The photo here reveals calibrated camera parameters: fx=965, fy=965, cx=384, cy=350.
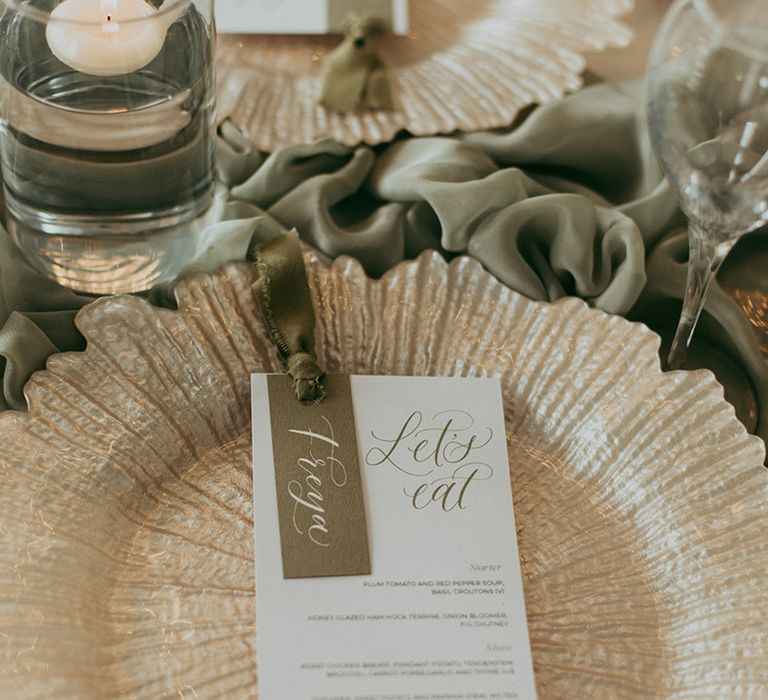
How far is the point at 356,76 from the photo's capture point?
0.65 m

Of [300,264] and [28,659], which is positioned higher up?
[300,264]

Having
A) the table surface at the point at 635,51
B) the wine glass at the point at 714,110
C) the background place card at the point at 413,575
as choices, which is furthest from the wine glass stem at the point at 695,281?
the table surface at the point at 635,51

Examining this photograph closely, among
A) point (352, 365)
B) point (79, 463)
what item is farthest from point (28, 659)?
point (352, 365)

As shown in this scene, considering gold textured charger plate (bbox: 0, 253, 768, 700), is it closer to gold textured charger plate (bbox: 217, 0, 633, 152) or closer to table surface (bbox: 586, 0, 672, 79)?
gold textured charger plate (bbox: 217, 0, 633, 152)

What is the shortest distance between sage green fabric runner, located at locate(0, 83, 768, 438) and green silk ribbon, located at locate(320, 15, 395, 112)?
37 mm

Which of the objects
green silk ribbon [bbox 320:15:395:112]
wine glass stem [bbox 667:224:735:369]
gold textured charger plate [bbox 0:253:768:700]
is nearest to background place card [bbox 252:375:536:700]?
gold textured charger plate [bbox 0:253:768:700]

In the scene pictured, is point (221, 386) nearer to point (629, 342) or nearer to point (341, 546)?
point (341, 546)

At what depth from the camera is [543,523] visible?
18.6 inches

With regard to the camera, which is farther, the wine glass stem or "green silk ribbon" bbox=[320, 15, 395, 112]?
"green silk ribbon" bbox=[320, 15, 395, 112]

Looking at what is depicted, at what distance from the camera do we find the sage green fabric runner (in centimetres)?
55

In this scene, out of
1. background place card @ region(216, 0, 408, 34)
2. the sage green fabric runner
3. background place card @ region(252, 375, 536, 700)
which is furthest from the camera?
background place card @ region(216, 0, 408, 34)

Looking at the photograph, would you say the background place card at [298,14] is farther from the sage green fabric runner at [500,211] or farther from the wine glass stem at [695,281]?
the wine glass stem at [695,281]

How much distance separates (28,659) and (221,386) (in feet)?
0.54

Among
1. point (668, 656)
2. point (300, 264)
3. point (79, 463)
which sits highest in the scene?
point (300, 264)
